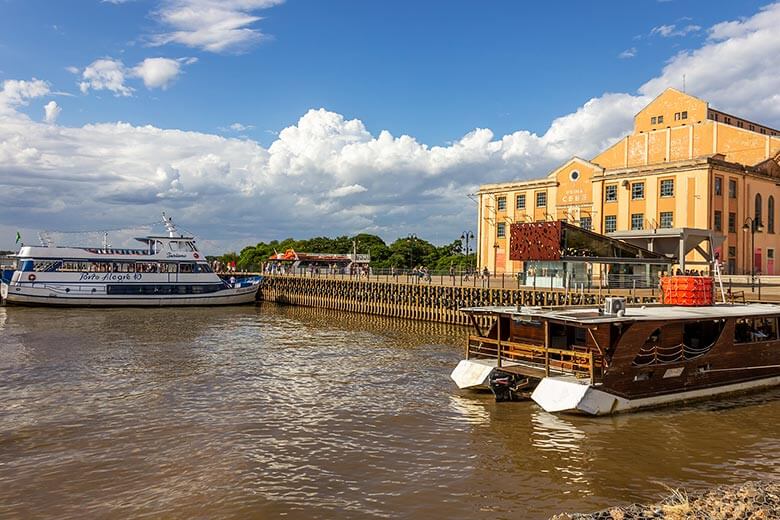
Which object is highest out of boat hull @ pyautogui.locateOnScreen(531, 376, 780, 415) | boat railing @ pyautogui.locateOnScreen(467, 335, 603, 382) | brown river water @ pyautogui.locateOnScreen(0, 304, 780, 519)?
boat railing @ pyautogui.locateOnScreen(467, 335, 603, 382)

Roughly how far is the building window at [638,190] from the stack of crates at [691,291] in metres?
30.9

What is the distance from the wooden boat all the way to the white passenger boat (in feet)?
142

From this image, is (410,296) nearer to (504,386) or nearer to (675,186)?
(675,186)

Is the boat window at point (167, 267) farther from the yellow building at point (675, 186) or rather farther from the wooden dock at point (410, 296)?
the yellow building at point (675, 186)

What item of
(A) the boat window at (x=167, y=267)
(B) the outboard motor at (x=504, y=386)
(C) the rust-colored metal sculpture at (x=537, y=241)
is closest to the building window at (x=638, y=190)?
(C) the rust-colored metal sculpture at (x=537, y=241)

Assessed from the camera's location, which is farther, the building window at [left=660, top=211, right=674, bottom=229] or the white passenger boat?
the white passenger boat

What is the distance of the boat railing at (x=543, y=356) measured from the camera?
16.4 m

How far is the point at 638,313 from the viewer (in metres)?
18.8

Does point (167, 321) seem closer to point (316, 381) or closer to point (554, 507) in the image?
point (316, 381)

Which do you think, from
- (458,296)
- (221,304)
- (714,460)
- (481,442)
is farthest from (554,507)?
(221,304)

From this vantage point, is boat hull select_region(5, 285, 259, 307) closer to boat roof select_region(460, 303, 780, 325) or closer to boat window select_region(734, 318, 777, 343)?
Answer: boat roof select_region(460, 303, 780, 325)

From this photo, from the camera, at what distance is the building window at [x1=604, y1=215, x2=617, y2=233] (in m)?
53.7

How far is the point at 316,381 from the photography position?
21594 millimetres

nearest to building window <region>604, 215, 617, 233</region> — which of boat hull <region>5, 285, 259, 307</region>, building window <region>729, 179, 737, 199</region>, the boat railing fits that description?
building window <region>729, 179, 737, 199</region>
